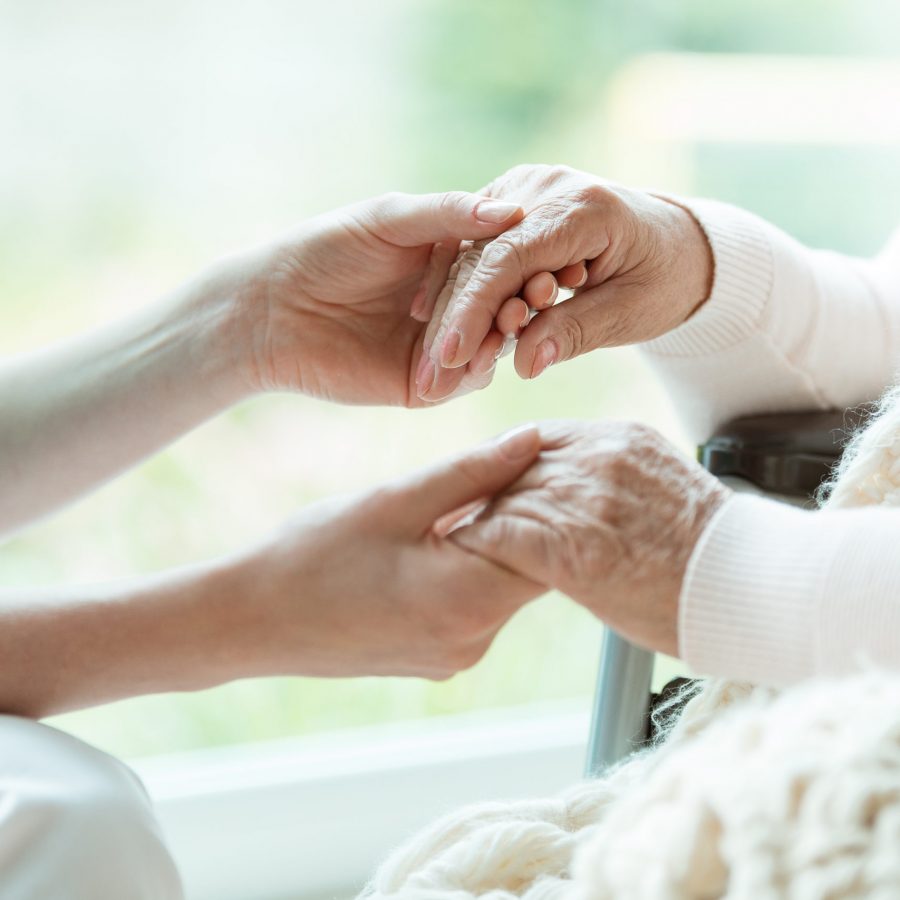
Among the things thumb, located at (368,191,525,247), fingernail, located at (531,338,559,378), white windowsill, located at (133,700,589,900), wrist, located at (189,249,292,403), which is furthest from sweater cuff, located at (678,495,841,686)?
white windowsill, located at (133,700,589,900)

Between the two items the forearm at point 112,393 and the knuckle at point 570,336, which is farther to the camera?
the forearm at point 112,393

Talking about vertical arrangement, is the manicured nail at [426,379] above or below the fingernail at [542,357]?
below

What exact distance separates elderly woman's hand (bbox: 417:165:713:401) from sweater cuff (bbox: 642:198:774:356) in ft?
0.12

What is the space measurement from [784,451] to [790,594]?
39cm

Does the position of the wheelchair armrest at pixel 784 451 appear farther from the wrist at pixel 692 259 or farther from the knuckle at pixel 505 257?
the knuckle at pixel 505 257

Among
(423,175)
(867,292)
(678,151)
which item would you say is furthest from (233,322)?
(678,151)

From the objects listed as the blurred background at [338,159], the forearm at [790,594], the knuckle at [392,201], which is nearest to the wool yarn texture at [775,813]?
the forearm at [790,594]

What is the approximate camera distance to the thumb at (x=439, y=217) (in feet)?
2.97

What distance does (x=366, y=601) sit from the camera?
723 mm

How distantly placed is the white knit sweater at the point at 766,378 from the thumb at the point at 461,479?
0.14 m

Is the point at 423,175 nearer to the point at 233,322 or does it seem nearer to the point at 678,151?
the point at 678,151

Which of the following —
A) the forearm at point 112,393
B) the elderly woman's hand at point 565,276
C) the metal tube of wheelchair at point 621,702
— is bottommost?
the metal tube of wheelchair at point 621,702

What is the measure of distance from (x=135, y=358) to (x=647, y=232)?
0.49m

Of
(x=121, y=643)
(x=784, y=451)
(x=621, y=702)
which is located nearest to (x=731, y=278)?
(x=784, y=451)
